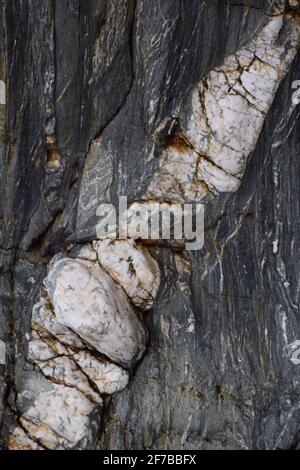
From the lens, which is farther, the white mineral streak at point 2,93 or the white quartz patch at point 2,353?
the white quartz patch at point 2,353

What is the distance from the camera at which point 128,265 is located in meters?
5.54

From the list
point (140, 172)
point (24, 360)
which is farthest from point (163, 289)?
point (24, 360)

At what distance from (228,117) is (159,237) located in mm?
1247

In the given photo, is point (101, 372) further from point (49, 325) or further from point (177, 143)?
point (177, 143)

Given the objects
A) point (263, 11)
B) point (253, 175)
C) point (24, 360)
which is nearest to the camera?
point (263, 11)

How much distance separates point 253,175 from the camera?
214 inches

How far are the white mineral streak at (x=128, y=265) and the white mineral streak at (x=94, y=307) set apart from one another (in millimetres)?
78

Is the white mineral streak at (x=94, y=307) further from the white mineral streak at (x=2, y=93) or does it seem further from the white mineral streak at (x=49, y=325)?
the white mineral streak at (x=2, y=93)

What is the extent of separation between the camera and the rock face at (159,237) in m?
5.22

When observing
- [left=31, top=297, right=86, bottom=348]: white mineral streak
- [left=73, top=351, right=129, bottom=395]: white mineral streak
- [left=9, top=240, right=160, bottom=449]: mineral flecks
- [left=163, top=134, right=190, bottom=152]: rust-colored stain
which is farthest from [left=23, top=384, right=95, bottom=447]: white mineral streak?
[left=163, top=134, right=190, bottom=152]: rust-colored stain

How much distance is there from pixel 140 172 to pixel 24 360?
6.88ft

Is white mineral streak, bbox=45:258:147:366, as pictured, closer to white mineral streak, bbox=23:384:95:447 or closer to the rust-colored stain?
white mineral streak, bbox=23:384:95:447

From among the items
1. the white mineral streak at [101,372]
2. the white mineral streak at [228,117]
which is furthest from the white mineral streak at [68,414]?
the white mineral streak at [228,117]
